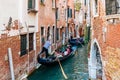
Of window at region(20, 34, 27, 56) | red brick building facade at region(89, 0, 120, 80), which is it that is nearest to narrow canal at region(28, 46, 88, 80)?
window at region(20, 34, 27, 56)

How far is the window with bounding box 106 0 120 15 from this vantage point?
6.62 m

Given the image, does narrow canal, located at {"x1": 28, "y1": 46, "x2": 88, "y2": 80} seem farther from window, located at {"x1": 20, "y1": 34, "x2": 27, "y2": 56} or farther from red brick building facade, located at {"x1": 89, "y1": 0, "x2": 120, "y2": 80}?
red brick building facade, located at {"x1": 89, "y1": 0, "x2": 120, "y2": 80}

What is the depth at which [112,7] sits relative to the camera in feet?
22.6

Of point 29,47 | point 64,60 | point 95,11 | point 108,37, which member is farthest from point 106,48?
point 64,60

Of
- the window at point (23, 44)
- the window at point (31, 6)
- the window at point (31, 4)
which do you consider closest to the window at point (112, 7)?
the window at point (23, 44)

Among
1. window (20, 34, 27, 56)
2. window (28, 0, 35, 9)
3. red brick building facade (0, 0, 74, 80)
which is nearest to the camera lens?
red brick building facade (0, 0, 74, 80)

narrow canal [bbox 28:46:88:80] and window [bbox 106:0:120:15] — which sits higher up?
window [bbox 106:0:120:15]

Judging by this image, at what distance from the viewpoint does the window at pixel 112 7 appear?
662 cm

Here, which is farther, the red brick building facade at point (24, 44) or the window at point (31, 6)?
the window at point (31, 6)

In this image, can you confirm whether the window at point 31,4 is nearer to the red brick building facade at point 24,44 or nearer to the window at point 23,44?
the red brick building facade at point 24,44

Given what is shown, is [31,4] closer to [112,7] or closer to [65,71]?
[65,71]

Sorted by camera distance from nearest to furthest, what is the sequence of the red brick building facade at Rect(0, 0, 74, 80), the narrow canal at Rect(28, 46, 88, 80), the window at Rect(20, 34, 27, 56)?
the red brick building facade at Rect(0, 0, 74, 80) < the window at Rect(20, 34, 27, 56) < the narrow canal at Rect(28, 46, 88, 80)

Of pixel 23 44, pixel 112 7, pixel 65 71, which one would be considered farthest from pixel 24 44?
pixel 112 7

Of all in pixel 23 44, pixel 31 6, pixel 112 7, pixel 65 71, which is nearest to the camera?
pixel 112 7
